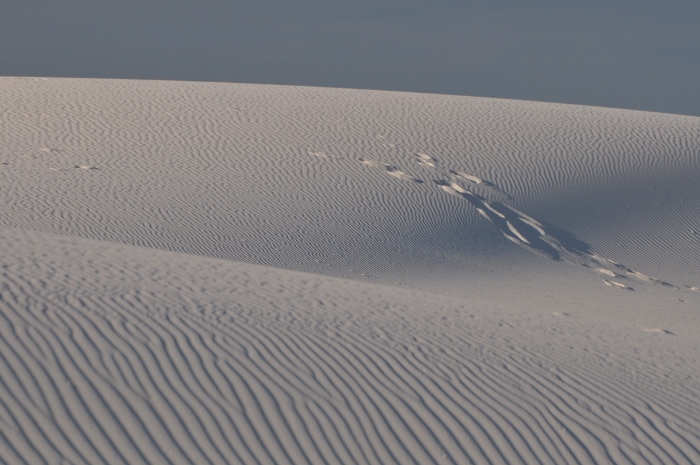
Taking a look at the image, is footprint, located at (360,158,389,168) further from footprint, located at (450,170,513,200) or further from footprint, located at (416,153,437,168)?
footprint, located at (450,170,513,200)

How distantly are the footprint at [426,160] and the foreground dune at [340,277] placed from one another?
172 millimetres

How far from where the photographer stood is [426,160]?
2378 cm

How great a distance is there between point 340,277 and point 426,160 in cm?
975

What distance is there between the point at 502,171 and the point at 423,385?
17740mm

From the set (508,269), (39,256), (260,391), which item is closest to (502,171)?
(508,269)

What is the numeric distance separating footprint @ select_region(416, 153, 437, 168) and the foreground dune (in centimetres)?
17

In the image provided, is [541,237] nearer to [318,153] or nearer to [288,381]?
[318,153]

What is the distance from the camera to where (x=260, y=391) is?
19.4 feet

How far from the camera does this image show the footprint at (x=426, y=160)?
23442mm

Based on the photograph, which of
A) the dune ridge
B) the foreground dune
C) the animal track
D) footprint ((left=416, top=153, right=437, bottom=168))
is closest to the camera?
the dune ridge

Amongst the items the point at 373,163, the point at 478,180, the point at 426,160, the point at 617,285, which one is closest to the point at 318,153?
the point at 373,163

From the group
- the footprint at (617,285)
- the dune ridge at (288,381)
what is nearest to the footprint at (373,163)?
the footprint at (617,285)

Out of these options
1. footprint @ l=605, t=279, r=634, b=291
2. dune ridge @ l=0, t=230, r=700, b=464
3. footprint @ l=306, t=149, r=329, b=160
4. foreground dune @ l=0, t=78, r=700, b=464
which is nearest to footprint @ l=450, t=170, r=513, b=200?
foreground dune @ l=0, t=78, r=700, b=464

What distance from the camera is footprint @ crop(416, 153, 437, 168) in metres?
23.4
